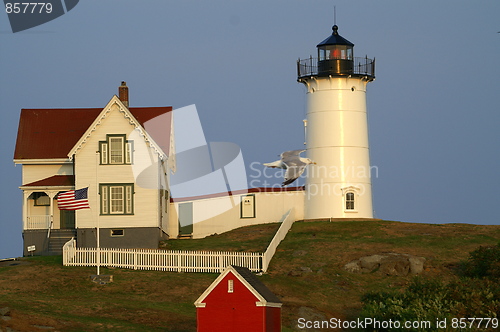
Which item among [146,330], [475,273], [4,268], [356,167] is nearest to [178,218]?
[356,167]

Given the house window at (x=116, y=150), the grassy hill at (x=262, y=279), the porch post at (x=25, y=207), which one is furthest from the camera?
the porch post at (x=25, y=207)

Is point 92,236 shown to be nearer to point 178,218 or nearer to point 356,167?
point 178,218

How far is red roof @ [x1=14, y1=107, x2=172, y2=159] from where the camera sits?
54.5 m

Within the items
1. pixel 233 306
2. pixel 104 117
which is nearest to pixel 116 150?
pixel 104 117

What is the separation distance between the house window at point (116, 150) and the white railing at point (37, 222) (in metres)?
4.63

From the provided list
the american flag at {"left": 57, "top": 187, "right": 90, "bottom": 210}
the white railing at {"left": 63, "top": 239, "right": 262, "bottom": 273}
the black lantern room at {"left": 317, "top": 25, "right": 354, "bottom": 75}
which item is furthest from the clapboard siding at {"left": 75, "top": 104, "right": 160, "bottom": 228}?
the black lantern room at {"left": 317, "top": 25, "right": 354, "bottom": 75}

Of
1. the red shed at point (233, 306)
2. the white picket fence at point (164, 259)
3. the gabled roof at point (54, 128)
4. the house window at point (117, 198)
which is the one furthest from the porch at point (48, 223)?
the red shed at point (233, 306)

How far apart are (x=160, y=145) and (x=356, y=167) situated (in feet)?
40.5

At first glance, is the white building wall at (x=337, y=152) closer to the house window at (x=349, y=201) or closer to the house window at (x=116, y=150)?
the house window at (x=349, y=201)

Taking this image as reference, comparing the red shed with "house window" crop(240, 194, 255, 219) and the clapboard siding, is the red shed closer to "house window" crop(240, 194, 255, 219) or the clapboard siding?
the clapboard siding

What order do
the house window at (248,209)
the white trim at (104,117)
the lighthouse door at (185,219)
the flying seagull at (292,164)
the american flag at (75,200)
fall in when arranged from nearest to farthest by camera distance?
the american flag at (75,200) → the white trim at (104,117) → the flying seagull at (292,164) → the lighthouse door at (185,219) → the house window at (248,209)

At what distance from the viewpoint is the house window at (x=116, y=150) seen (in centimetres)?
5178

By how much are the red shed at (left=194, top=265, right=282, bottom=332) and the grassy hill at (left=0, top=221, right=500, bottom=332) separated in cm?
257

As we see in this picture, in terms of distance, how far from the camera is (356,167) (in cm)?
5988
